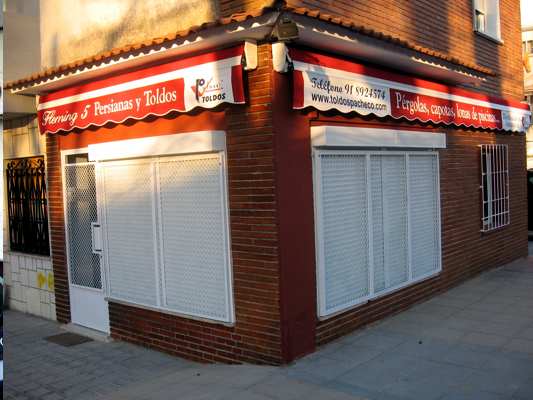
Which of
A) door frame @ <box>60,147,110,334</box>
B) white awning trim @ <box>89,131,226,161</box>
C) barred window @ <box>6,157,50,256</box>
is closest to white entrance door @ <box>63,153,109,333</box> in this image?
door frame @ <box>60,147,110,334</box>

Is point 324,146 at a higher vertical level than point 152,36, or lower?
lower

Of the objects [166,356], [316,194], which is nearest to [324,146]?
[316,194]

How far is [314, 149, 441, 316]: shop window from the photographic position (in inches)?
249

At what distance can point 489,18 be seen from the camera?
427 inches

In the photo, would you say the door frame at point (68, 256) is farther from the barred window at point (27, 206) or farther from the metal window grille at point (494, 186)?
the metal window grille at point (494, 186)

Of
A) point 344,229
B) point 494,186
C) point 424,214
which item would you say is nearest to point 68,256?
point 344,229

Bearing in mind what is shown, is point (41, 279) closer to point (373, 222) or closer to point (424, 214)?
point (373, 222)

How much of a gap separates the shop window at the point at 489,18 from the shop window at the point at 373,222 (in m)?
3.57

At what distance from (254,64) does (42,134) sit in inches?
151

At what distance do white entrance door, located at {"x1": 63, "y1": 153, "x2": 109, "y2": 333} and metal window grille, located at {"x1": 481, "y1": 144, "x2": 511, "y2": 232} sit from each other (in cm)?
640

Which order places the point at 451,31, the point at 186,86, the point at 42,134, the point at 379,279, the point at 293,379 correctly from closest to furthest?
the point at 293,379, the point at 186,86, the point at 379,279, the point at 42,134, the point at 451,31

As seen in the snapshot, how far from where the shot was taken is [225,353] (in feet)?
20.0

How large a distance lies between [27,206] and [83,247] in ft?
5.57

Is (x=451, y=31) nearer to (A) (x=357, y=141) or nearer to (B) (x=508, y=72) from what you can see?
(B) (x=508, y=72)
